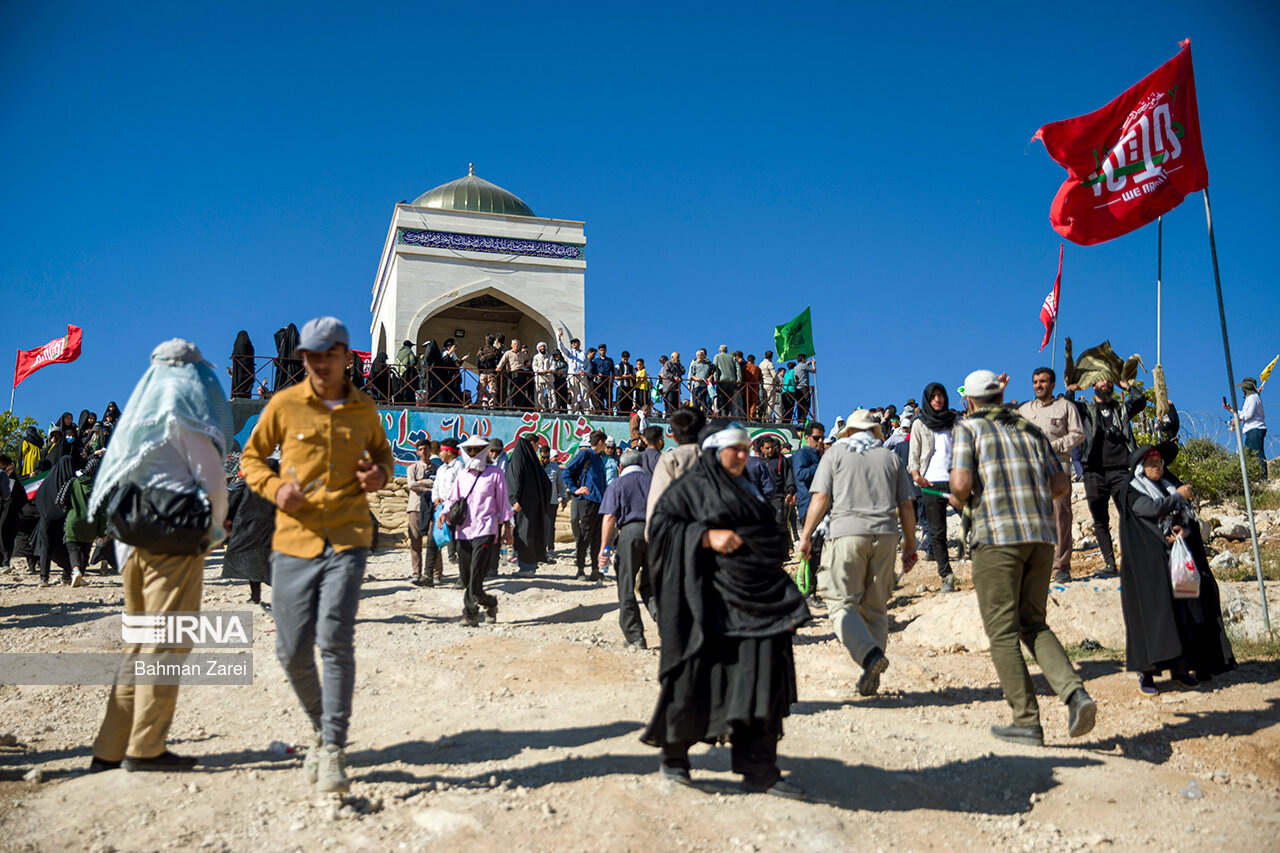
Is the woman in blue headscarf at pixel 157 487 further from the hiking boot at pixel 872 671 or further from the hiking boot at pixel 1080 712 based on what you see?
the hiking boot at pixel 1080 712

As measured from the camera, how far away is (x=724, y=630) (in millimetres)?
3463

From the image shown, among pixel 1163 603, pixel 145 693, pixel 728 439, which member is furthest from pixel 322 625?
pixel 1163 603

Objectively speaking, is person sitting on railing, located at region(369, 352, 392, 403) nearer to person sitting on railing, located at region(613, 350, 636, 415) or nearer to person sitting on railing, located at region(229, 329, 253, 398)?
person sitting on railing, located at region(229, 329, 253, 398)

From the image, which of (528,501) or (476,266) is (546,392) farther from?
(528,501)

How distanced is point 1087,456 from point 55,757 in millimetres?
7385

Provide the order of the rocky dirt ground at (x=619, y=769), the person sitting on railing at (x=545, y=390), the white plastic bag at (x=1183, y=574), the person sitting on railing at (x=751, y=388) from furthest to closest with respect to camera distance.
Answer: the person sitting on railing at (x=751, y=388)
the person sitting on railing at (x=545, y=390)
the white plastic bag at (x=1183, y=574)
the rocky dirt ground at (x=619, y=769)

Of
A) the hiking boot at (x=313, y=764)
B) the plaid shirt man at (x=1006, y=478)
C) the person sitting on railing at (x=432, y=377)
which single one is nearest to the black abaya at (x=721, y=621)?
the hiking boot at (x=313, y=764)

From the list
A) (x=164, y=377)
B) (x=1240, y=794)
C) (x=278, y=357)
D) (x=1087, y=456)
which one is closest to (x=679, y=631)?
(x=164, y=377)

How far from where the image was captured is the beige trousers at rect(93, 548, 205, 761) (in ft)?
11.5

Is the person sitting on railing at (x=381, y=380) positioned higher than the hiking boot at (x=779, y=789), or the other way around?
the person sitting on railing at (x=381, y=380)

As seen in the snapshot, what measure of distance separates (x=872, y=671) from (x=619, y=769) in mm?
1737

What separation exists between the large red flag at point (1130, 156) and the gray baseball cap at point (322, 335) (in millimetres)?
6627

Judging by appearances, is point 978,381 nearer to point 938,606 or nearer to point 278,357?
point 938,606

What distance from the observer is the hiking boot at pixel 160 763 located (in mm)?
3535
